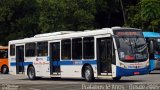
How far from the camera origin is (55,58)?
2938 cm

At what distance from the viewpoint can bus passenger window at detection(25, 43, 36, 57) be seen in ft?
105

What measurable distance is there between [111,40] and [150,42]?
10.1 m

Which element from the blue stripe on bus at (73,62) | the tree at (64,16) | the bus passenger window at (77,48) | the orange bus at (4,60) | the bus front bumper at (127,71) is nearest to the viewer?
the bus front bumper at (127,71)

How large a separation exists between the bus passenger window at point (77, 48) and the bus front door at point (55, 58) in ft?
6.21

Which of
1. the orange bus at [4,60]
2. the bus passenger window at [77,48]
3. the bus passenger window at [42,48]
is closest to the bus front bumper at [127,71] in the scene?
the bus passenger window at [77,48]

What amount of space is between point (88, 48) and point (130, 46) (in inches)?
101

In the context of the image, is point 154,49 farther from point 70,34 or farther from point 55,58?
point 70,34

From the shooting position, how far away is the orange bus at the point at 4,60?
50.0 meters

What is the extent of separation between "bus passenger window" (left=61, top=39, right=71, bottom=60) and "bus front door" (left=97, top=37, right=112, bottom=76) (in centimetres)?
298

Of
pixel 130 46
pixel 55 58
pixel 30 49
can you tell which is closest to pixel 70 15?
pixel 30 49

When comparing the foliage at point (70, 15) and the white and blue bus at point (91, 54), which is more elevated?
the foliage at point (70, 15)

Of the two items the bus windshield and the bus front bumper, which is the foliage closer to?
the bus windshield

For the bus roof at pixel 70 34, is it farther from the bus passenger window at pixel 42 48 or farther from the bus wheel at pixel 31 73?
the bus wheel at pixel 31 73

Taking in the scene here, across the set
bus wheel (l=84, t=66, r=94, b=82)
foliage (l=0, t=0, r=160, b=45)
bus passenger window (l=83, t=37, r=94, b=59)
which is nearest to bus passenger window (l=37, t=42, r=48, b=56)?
bus passenger window (l=83, t=37, r=94, b=59)
